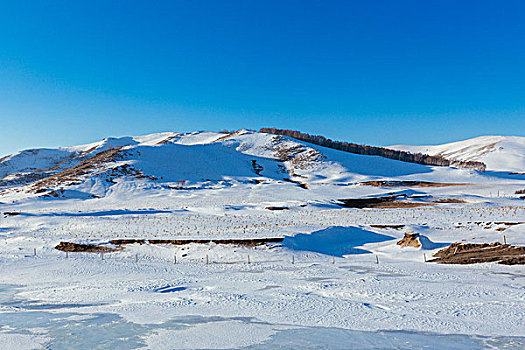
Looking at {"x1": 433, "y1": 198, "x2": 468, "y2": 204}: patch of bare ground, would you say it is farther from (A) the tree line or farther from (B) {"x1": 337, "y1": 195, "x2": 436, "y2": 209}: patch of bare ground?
(A) the tree line

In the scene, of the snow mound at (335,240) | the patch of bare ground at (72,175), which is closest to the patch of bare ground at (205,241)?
the snow mound at (335,240)

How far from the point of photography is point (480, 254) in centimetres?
2158

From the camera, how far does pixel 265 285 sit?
53.9 feet

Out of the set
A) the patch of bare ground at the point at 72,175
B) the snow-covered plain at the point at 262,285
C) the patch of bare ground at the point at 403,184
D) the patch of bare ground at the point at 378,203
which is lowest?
the snow-covered plain at the point at 262,285

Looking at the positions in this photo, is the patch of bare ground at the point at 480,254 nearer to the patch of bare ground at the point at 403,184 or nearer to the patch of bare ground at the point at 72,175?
the patch of bare ground at the point at 403,184

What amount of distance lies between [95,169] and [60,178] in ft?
25.6

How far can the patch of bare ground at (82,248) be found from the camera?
2812 cm

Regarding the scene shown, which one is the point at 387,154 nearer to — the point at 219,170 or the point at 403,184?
the point at 403,184

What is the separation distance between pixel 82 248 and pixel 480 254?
85.9 feet

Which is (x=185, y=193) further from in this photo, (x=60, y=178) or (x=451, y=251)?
(x=451, y=251)

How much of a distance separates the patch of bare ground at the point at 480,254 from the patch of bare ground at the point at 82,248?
71.8 feet

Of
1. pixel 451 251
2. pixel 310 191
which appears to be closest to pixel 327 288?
pixel 451 251

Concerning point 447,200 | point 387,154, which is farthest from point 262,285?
point 387,154

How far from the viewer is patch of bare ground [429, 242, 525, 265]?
64.8ft
